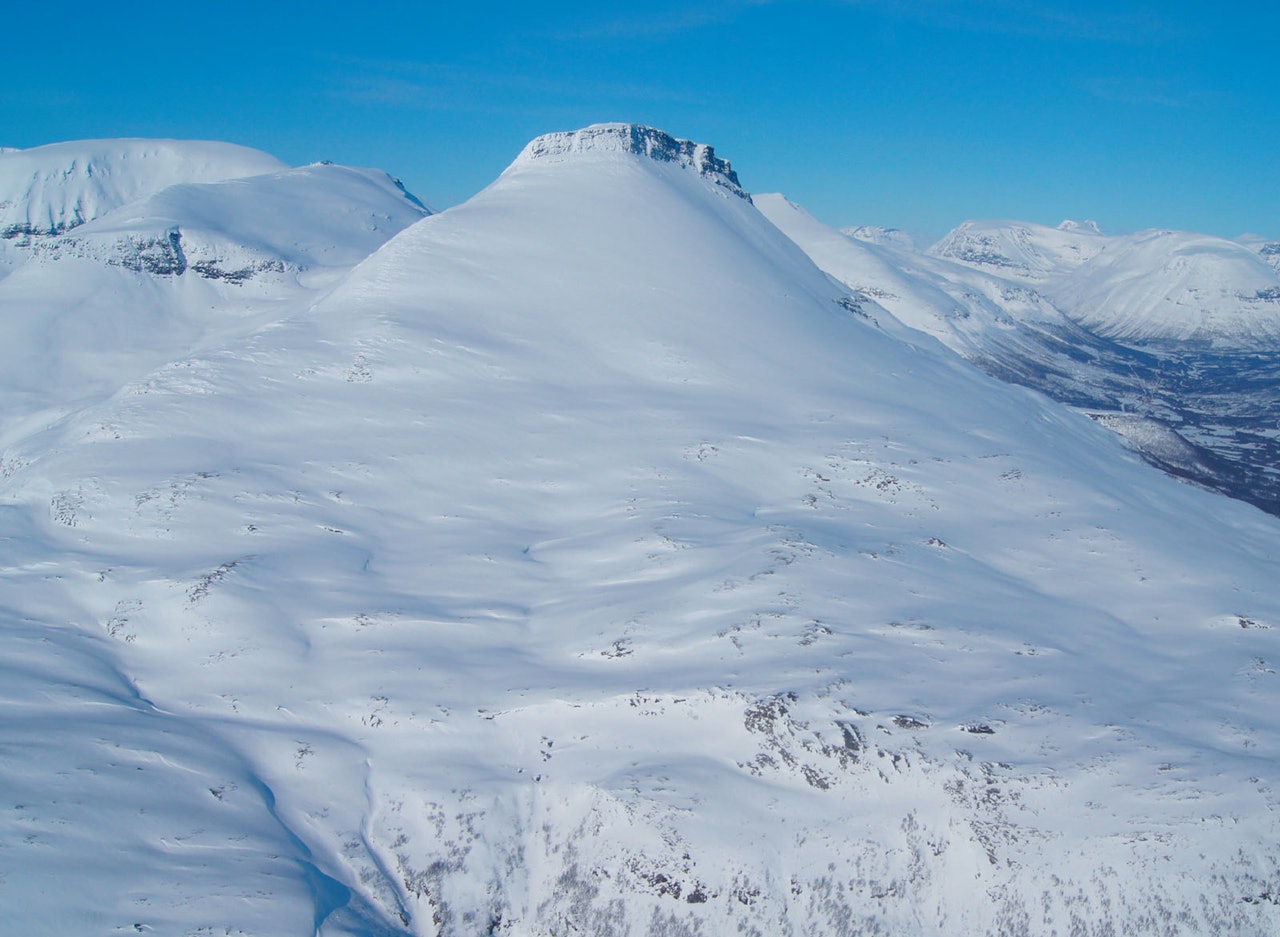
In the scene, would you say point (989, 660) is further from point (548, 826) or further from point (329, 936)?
point (329, 936)

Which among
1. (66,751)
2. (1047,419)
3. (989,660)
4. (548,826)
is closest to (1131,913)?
(989,660)

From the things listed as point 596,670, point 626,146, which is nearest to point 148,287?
point 626,146

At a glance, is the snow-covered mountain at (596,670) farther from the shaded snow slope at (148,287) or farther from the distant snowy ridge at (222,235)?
the distant snowy ridge at (222,235)

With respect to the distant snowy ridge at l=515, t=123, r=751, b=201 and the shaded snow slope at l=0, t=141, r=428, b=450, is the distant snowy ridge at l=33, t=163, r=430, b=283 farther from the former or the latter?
the distant snowy ridge at l=515, t=123, r=751, b=201

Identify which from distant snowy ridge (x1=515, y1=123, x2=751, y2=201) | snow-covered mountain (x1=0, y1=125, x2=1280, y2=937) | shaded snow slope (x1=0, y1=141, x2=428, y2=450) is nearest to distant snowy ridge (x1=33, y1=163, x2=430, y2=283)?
shaded snow slope (x1=0, y1=141, x2=428, y2=450)

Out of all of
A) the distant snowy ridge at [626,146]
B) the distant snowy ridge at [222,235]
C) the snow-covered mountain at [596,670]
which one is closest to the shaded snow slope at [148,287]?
the distant snowy ridge at [222,235]
